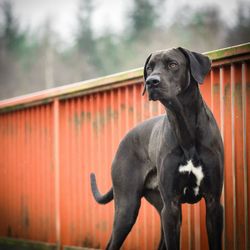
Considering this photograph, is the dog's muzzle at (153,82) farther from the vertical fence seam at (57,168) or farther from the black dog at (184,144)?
the vertical fence seam at (57,168)

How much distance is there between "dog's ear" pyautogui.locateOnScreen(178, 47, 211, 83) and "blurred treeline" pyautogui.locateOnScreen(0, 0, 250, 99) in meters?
33.4

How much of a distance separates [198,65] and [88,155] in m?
2.93

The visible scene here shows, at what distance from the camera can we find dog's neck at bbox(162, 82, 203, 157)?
439cm

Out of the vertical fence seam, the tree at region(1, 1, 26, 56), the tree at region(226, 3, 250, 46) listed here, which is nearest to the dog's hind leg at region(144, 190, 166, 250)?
the vertical fence seam

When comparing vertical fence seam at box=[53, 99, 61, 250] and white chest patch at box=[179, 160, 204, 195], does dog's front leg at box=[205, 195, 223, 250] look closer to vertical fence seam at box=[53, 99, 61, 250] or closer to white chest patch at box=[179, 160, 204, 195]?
white chest patch at box=[179, 160, 204, 195]

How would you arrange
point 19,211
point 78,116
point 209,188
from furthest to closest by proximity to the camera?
point 19,211
point 78,116
point 209,188

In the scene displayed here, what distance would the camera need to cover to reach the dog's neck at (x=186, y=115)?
14.4 feet

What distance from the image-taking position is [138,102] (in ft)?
20.2

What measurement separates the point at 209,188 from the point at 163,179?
37cm

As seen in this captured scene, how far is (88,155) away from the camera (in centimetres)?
699

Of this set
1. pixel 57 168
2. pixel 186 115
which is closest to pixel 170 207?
pixel 186 115

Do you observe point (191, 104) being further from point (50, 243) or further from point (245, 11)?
point (245, 11)

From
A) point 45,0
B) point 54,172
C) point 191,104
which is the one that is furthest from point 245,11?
point 191,104

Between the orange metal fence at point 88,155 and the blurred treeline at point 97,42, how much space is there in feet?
99.2
